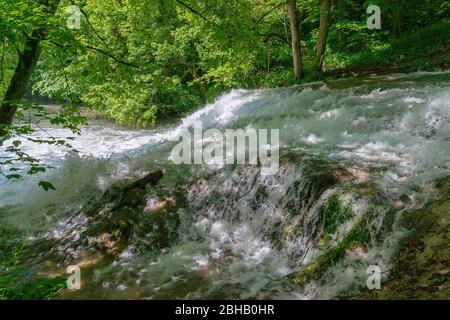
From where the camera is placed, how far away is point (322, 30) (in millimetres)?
14227

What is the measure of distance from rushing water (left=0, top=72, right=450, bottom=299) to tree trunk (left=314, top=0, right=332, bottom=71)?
4.37 meters

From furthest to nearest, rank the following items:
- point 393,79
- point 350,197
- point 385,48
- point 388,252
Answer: point 385,48 → point 393,79 → point 350,197 → point 388,252

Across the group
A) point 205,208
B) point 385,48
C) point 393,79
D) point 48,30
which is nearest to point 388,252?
point 205,208

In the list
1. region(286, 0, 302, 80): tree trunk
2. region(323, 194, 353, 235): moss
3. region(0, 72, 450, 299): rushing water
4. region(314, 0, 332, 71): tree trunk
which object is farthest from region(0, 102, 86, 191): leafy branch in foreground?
region(314, 0, 332, 71): tree trunk

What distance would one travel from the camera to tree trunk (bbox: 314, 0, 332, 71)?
43.8 feet

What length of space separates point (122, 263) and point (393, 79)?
8474 mm

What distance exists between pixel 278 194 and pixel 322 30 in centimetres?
1007

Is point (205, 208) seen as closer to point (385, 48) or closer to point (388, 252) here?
point (388, 252)

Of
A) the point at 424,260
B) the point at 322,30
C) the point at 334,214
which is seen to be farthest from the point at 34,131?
the point at 322,30

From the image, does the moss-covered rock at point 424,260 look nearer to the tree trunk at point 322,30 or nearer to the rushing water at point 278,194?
the rushing water at point 278,194

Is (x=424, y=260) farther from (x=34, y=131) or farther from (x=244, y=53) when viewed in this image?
(x=244, y=53)

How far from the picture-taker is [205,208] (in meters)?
6.44

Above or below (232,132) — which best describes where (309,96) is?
above

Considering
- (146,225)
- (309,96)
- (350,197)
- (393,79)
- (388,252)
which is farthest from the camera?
(393,79)
